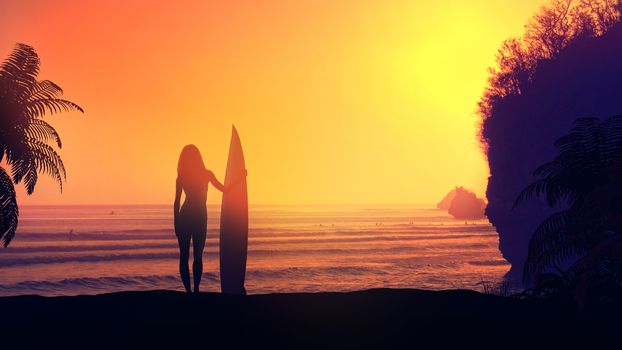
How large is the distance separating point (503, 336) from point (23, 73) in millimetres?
14183

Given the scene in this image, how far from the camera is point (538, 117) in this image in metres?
28.7

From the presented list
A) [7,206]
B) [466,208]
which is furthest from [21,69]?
[466,208]

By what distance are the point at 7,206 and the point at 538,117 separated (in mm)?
22369

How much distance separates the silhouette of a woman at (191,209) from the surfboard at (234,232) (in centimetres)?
249

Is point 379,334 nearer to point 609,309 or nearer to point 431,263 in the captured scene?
point 609,309

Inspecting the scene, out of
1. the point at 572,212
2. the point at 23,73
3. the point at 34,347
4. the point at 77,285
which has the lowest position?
the point at 77,285

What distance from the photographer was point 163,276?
1416 inches

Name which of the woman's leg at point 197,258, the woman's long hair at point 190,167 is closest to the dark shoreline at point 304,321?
the woman's leg at point 197,258

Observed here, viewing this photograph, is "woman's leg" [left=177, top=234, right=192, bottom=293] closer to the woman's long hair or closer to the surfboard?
the woman's long hair

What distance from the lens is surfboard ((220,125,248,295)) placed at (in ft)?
48.6

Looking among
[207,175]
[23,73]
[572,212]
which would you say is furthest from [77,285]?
[572,212]

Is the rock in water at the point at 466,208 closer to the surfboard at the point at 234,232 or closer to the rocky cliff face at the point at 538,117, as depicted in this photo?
the rocky cliff face at the point at 538,117

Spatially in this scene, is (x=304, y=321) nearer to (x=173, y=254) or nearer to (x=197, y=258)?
(x=197, y=258)

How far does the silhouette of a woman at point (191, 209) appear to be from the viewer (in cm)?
1155
